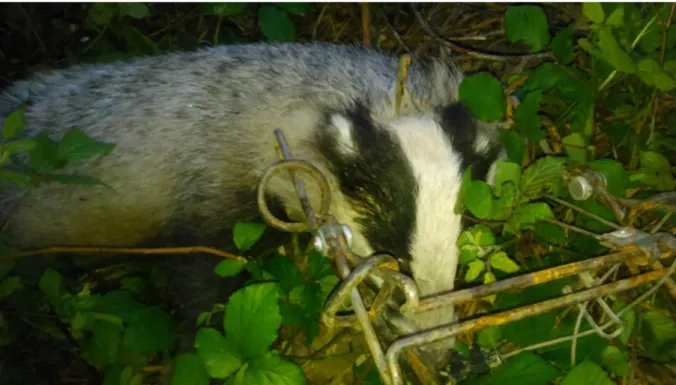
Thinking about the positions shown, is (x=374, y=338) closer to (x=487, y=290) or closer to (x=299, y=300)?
(x=487, y=290)

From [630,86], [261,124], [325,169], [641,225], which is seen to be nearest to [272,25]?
[261,124]

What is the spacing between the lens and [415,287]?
1.02m

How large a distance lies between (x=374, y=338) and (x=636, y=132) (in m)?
1.53

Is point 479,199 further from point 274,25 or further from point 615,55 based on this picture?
point 274,25

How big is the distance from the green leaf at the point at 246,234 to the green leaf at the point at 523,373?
0.60m

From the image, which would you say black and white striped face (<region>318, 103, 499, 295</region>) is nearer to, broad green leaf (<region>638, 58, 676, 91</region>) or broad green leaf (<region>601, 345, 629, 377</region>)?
broad green leaf (<region>601, 345, 629, 377</region>)

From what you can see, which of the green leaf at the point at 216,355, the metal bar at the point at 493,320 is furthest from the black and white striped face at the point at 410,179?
the green leaf at the point at 216,355

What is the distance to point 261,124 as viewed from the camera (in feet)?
5.93

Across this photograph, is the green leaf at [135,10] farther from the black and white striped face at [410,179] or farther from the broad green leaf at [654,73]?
the broad green leaf at [654,73]

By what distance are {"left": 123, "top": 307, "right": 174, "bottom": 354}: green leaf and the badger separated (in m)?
0.29

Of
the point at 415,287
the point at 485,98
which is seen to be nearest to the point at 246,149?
the point at 485,98

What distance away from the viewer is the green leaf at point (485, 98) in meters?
1.60

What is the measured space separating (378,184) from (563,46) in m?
0.88

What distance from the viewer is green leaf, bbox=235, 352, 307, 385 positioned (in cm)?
115
